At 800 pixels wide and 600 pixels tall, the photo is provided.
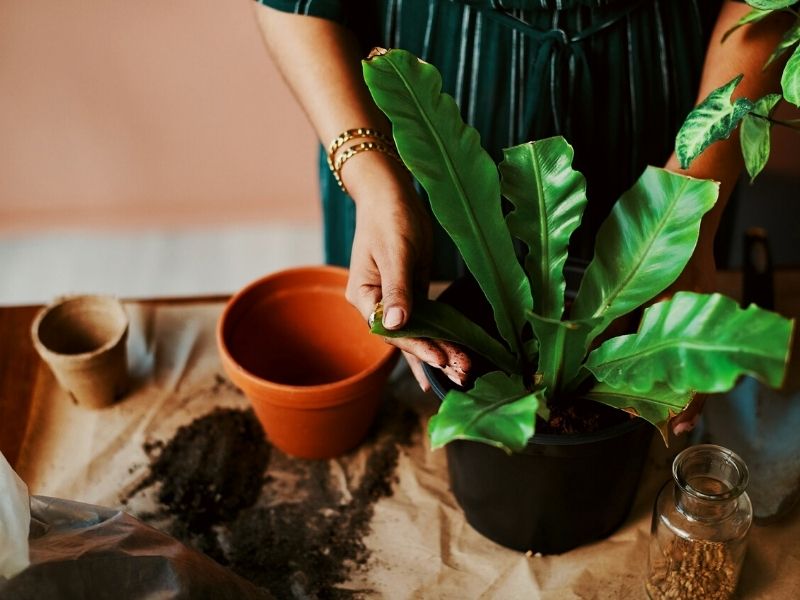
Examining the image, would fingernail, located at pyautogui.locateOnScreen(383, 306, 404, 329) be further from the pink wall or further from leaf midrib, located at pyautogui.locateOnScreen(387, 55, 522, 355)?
the pink wall

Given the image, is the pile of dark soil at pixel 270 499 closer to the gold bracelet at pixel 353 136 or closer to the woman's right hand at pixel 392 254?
the woman's right hand at pixel 392 254

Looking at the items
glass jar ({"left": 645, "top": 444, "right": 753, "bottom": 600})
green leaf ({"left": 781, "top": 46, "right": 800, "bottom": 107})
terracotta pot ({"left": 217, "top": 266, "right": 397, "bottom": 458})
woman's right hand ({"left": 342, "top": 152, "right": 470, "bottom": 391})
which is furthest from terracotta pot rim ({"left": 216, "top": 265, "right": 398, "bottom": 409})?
green leaf ({"left": 781, "top": 46, "right": 800, "bottom": 107})

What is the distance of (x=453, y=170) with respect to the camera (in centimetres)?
74

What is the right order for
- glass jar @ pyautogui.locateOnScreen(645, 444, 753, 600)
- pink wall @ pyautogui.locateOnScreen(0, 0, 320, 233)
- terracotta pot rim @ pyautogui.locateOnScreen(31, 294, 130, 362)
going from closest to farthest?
glass jar @ pyautogui.locateOnScreen(645, 444, 753, 600) < terracotta pot rim @ pyautogui.locateOnScreen(31, 294, 130, 362) < pink wall @ pyautogui.locateOnScreen(0, 0, 320, 233)

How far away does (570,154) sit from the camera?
0.73m

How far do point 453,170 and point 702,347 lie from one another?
0.25 m

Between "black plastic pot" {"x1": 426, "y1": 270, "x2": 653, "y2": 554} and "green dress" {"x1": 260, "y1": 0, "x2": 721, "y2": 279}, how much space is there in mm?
222

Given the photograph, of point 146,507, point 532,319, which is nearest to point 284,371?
point 146,507

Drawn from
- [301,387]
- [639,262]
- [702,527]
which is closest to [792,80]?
[639,262]

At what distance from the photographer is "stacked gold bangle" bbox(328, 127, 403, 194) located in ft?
2.93

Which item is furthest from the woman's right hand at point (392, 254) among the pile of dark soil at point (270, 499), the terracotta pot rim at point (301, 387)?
the pile of dark soil at point (270, 499)

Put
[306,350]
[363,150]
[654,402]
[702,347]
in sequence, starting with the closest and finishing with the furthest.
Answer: [702,347]
[654,402]
[363,150]
[306,350]

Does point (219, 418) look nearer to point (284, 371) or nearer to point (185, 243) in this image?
point (284, 371)

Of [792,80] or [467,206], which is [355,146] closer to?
[467,206]
